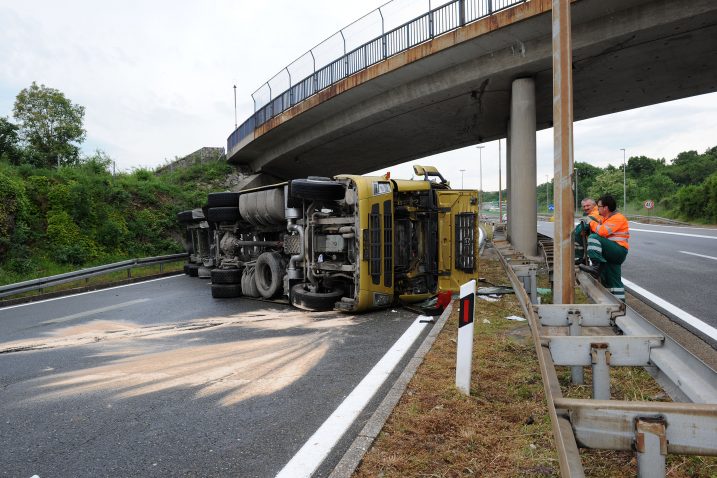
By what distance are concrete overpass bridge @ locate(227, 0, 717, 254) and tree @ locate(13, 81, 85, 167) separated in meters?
12.6

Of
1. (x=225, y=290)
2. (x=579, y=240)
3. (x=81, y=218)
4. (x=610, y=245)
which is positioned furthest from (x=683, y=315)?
(x=81, y=218)

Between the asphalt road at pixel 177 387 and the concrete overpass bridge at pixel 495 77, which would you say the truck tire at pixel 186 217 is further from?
the asphalt road at pixel 177 387

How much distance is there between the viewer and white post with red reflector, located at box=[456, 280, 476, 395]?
375 cm

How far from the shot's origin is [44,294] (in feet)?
36.0

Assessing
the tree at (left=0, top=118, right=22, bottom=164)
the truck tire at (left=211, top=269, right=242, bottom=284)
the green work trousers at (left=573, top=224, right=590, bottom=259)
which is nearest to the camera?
the green work trousers at (left=573, top=224, right=590, bottom=259)

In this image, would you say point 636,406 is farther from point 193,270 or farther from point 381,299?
point 193,270

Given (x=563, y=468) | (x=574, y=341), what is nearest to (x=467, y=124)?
(x=574, y=341)

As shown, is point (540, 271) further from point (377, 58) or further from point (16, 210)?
point (16, 210)

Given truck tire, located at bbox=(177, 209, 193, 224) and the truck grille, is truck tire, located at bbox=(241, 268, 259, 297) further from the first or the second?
truck tire, located at bbox=(177, 209, 193, 224)

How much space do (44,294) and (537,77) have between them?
14084 millimetres

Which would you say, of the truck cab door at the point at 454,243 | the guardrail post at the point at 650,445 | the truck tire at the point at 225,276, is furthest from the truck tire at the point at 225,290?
the guardrail post at the point at 650,445

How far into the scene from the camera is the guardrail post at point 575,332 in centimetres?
364

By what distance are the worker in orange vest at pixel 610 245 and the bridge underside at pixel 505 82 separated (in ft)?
20.1

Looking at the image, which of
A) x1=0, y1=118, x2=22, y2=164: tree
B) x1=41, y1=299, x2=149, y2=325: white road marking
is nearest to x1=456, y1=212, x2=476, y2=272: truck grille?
x1=41, y1=299, x2=149, y2=325: white road marking
